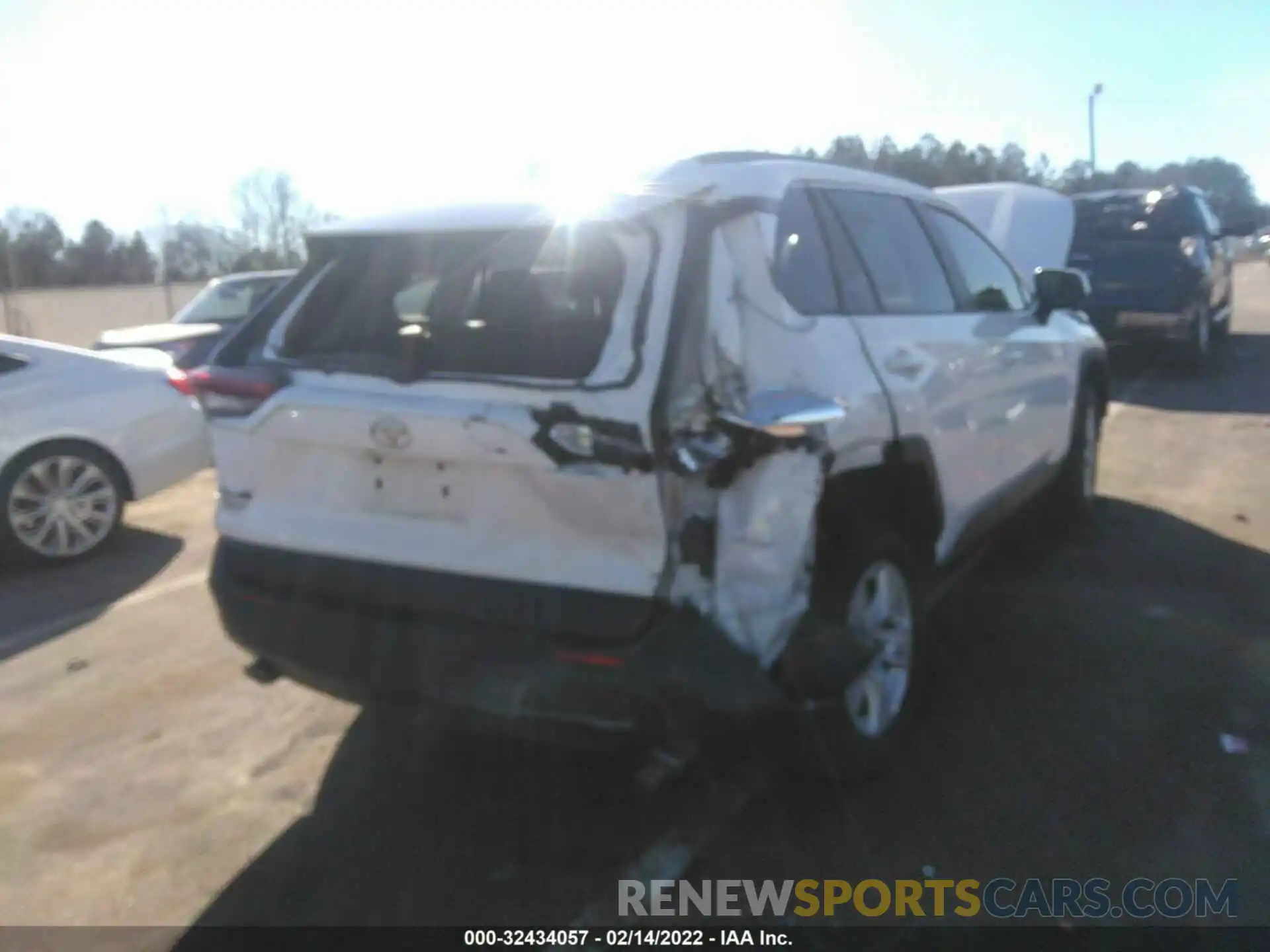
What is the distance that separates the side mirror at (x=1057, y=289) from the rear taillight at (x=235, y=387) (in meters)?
3.68

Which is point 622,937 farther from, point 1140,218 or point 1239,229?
point 1239,229

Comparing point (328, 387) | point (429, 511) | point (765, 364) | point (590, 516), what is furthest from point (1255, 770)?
point (328, 387)

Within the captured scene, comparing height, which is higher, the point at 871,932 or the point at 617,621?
the point at 617,621

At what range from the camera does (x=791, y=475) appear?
10.8 ft

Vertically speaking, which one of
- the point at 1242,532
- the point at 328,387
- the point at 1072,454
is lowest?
the point at 1242,532

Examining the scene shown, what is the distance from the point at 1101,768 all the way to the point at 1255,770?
468mm

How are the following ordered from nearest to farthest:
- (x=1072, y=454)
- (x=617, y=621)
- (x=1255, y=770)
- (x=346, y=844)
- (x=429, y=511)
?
(x=617, y=621), (x=429, y=511), (x=346, y=844), (x=1255, y=770), (x=1072, y=454)

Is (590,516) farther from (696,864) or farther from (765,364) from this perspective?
(696,864)

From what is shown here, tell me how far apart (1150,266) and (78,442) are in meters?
10.1

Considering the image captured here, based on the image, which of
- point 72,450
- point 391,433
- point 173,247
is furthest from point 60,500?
point 173,247

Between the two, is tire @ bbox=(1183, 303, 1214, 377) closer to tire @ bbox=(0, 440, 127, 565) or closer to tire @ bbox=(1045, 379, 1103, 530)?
tire @ bbox=(1045, 379, 1103, 530)

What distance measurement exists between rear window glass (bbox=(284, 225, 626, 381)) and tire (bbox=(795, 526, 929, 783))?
3.20ft

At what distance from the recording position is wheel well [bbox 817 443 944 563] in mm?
3584

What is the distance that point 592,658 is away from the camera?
3.17 m
